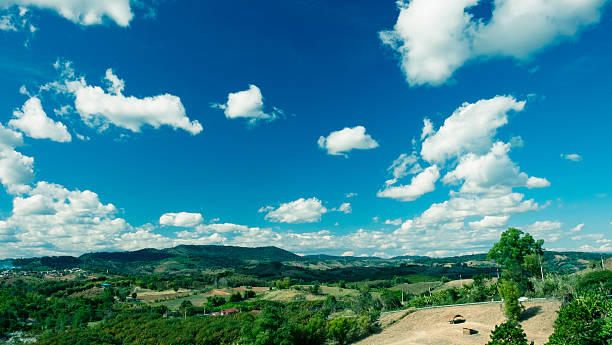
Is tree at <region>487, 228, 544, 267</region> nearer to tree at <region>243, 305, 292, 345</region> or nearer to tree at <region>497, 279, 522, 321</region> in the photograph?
tree at <region>497, 279, 522, 321</region>

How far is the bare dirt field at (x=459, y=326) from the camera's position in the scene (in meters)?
33.2

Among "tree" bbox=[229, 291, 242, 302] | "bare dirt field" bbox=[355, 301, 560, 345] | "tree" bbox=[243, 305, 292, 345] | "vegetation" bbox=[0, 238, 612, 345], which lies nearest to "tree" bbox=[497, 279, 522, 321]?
"vegetation" bbox=[0, 238, 612, 345]

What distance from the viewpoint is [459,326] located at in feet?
125

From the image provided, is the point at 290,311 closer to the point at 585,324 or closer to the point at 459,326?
the point at 459,326

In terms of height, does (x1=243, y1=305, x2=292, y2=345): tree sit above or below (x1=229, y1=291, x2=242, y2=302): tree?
above

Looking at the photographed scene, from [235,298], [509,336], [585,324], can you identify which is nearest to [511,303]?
[585,324]

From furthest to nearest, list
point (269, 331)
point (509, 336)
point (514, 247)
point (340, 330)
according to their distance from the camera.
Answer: point (514, 247), point (340, 330), point (269, 331), point (509, 336)

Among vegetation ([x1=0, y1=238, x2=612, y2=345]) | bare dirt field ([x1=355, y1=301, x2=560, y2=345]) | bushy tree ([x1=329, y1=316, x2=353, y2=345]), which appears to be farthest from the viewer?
bushy tree ([x1=329, y1=316, x2=353, y2=345])

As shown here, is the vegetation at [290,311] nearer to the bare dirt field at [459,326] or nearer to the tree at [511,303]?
the tree at [511,303]

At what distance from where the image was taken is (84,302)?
123250 mm

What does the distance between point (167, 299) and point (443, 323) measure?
414 feet

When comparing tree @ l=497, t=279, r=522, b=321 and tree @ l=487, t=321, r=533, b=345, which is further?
tree @ l=497, t=279, r=522, b=321

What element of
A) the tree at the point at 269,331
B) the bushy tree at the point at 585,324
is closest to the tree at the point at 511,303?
the bushy tree at the point at 585,324

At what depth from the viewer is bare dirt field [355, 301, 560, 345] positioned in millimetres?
33219
